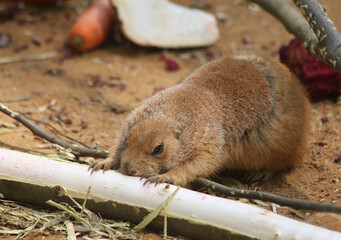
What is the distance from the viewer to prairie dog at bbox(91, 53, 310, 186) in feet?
13.7

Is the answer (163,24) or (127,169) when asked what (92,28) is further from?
(127,169)

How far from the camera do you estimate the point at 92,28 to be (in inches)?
319

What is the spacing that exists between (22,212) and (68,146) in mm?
1043

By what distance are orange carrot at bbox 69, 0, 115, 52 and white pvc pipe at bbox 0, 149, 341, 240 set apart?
4.30 metres

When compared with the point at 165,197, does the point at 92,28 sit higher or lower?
lower

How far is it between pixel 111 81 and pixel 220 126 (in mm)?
3192

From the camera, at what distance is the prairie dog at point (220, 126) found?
4184mm

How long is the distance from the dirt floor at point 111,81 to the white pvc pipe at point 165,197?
18.4 inches

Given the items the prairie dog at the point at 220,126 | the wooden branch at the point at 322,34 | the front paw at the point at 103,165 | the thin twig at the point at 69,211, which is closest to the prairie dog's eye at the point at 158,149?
the prairie dog at the point at 220,126

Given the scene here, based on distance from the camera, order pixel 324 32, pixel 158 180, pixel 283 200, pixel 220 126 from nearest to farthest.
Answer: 1. pixel 283 200
2. pixel 324 32
3. pixel 158 180
4. pixel 220 126

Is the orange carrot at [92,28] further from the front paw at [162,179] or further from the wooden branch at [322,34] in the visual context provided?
the wooden branch at [322,34]

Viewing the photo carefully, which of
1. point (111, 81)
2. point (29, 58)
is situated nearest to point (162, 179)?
point (111, 81)

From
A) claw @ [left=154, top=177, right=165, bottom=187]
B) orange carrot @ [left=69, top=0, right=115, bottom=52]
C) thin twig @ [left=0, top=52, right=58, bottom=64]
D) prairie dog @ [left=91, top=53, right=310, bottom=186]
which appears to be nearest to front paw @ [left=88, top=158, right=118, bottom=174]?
prairie dog @ [left=91, top=53, right=310, bottom=186]

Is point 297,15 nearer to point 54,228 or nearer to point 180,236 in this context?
point 180,236
